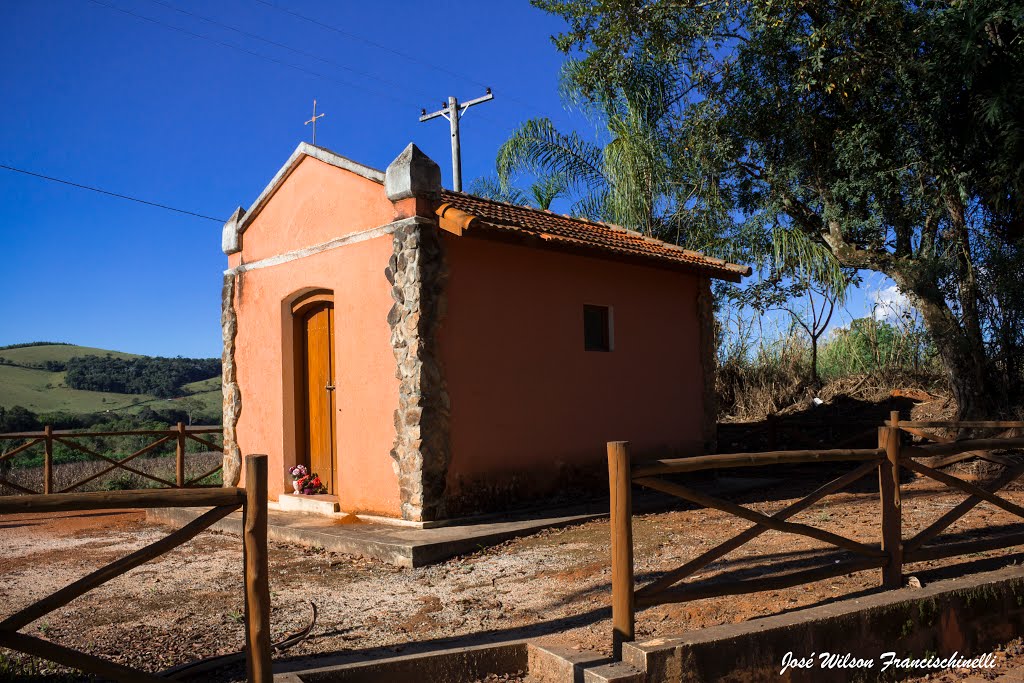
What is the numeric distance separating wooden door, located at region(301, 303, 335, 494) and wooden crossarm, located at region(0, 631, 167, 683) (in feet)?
20.5

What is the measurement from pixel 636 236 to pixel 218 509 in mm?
9040

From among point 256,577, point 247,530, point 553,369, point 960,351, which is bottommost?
point 256,577

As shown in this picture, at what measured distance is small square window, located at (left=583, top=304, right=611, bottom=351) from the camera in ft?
32.1

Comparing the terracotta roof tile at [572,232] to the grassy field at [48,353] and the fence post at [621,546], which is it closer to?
the fence post at [621,546]

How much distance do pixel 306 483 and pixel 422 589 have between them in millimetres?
3885

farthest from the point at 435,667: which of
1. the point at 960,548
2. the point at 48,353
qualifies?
the point at 48,353

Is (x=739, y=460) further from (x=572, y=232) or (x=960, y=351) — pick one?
(x=960, y=351)

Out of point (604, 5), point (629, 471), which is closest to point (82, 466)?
point (604, 5)

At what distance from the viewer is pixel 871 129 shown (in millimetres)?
11133

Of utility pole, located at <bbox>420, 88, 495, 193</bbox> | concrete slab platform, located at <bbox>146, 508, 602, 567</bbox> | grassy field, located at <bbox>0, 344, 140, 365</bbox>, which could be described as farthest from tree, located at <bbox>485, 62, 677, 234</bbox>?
grassy field, located at <bbox>0, 344, 140, 365</bbox>

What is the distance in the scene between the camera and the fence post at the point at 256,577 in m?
3.26

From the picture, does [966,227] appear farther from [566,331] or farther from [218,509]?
[218,509]

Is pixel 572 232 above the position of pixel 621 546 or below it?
above

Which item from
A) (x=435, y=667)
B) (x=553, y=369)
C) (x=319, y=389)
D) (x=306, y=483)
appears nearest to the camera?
(x=435, y=667)
